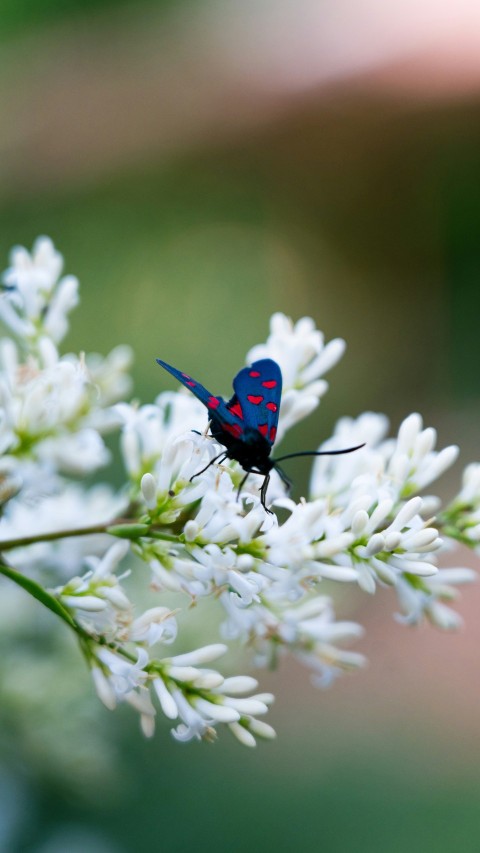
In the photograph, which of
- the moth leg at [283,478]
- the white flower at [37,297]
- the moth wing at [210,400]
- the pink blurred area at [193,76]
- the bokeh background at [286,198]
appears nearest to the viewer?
the moth wing at [210,400]

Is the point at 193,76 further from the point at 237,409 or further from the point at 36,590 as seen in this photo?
the point at 36,590

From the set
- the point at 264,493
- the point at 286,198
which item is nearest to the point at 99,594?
the point at 264,493

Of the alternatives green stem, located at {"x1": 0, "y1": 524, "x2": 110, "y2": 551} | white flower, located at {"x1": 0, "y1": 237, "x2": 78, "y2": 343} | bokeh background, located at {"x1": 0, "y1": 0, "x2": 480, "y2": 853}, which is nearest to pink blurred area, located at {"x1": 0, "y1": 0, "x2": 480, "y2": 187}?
bokeh background, located at {"x1": 0, "y1": 0, "x2": 480, "y2": 853}

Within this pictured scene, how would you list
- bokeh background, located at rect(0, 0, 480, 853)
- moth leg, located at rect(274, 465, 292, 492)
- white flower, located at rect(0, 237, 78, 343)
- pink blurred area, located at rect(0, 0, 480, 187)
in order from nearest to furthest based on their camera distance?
moth leg, located at rect(274, 465, 292, 492), white flower, located at rect(0, 237, 78, 343), bokeh background, located at rect(0, 0, 480, 853), pink blurred area, located at rect(0, 0, 480, 187)

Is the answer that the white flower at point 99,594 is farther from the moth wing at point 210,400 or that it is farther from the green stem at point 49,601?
the moth wing at point 210,400

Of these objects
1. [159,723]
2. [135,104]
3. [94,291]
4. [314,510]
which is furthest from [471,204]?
[314,510]

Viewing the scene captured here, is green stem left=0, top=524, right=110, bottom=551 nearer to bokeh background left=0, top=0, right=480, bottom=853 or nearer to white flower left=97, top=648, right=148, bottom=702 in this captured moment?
white flower left=97, top=648, right=148, bottom=702

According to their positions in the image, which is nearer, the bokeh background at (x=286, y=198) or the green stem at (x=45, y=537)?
the green stem at (x=45, y=537)

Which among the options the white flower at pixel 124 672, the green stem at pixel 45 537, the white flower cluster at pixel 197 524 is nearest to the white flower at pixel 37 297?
the white flower cluster at pixel 197 524
